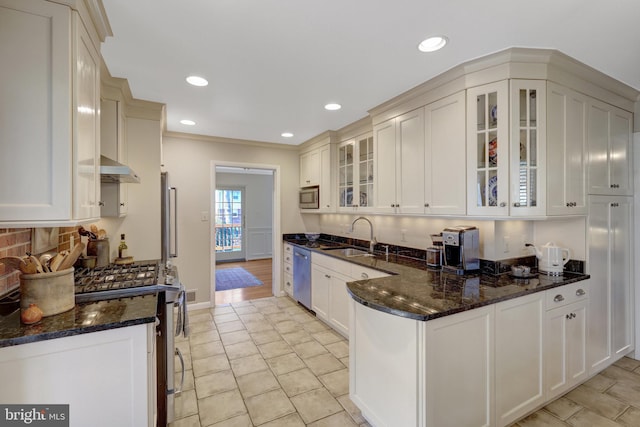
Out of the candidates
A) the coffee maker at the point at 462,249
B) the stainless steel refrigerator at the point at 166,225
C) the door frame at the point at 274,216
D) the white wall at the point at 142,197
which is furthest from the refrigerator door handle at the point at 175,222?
the coffee maker at the point at 462,249

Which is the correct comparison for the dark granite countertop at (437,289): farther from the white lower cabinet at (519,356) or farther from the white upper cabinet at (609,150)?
the white upper cabinet at (609,150)

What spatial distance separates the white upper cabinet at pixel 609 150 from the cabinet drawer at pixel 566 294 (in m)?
0.77

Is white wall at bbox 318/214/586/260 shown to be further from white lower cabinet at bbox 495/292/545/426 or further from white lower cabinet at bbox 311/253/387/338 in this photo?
white lower cabinet at bbox 311/253/387/338

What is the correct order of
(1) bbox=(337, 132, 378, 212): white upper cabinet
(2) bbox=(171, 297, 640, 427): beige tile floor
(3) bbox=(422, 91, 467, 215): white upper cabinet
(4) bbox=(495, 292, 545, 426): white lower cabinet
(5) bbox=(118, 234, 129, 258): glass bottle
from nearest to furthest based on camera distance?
(4) bbox=(495, 292, 545, 426): white lower cabinet → (2) bbox=(171, 297, 640, 427): beige tile floor → (3) bbox=(422, 91, 467, 215): white upper cabinet → (5) bbox=(118, 234, 129, 258): glass bottle → (1) bbox=(337, 132, 378, 212): white upper cabinet

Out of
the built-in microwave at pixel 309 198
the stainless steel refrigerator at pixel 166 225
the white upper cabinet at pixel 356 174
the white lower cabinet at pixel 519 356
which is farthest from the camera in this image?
the built-in microwave at pixel 309 198

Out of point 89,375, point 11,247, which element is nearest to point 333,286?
point 89,375

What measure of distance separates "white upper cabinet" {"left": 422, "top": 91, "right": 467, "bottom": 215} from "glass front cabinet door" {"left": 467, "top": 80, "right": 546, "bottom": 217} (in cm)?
16

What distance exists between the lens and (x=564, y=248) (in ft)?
7.65

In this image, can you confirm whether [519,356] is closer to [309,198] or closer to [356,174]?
[356,174]

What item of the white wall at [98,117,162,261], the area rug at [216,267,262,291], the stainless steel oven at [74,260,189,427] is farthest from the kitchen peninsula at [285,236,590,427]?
the area rug at [216,267,262,291]

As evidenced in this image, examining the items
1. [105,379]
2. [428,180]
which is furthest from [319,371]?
[428,180]

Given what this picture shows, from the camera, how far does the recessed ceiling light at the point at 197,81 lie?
236 centimetres

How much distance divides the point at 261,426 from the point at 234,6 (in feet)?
8.38

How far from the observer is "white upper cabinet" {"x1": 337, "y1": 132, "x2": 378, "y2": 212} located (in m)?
3.36
